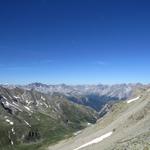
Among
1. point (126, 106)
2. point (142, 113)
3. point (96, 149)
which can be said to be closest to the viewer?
point (96, 149)

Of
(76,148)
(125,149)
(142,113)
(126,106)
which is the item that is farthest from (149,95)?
(125,149)

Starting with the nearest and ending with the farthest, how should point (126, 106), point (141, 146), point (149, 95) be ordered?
point (141, 146) < point (149, 95) < point (126, 106)

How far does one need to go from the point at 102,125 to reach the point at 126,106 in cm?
1701

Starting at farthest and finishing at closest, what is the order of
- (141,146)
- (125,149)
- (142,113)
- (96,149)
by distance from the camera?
(142,113) < (96,149) < (125,149) < (141,146)

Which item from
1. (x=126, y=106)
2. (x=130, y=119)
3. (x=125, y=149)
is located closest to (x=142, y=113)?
(x=130, y=119)

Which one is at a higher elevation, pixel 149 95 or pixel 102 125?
pixel 149 95

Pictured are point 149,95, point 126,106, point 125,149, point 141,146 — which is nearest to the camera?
point 141,146

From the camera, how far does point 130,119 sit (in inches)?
3831

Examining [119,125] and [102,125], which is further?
[102,125]

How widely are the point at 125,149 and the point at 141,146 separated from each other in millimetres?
3729

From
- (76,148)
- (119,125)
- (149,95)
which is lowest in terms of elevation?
(76,148)

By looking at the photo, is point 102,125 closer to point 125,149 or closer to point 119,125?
point 119,125

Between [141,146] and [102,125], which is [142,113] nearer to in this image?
[102,125]

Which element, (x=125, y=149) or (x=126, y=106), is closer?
(x=125, y=149)
